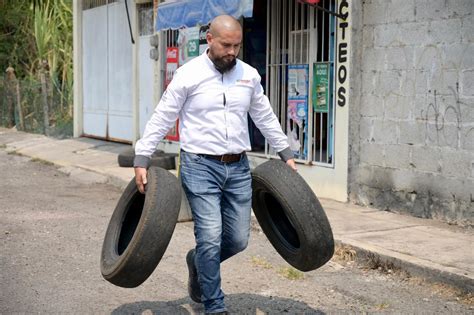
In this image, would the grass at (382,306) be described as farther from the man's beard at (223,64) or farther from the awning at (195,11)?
the awning at (195,11)

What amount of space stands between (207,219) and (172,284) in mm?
1618

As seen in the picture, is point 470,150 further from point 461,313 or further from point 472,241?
point 461,313

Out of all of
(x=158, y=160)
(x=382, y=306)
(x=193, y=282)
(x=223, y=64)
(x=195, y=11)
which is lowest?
Result: (x=382, y=306)

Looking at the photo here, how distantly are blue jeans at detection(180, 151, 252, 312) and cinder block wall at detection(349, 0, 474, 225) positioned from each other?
13.6 feet

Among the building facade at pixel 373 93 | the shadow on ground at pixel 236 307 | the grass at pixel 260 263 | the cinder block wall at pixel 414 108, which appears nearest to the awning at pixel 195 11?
the building facade at pixel 373 93

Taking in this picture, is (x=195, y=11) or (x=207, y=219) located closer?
(x=207, y=219)

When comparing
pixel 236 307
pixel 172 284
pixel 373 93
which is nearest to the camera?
pixel 236 307

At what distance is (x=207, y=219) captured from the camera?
18.0ft

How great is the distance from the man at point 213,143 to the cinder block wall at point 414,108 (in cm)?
416

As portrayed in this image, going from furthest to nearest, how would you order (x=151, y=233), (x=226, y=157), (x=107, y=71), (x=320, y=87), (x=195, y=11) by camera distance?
(x=107, y=71), (x=195, y=11), (x=320, y=87), (x=226, y=157), (x=151, y=233)

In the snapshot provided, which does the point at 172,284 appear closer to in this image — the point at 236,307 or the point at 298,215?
the point at 236,307

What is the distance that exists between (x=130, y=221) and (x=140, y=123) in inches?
443

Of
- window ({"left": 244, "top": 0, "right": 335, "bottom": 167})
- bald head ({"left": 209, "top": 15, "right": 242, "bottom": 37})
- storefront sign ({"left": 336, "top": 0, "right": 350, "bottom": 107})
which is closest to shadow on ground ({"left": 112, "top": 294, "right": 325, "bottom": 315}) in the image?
bald head ({"left": 209, "top": 15, "right": 242, "bottom": 37})

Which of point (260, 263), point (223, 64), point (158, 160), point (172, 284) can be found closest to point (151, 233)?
point (223, 64)
